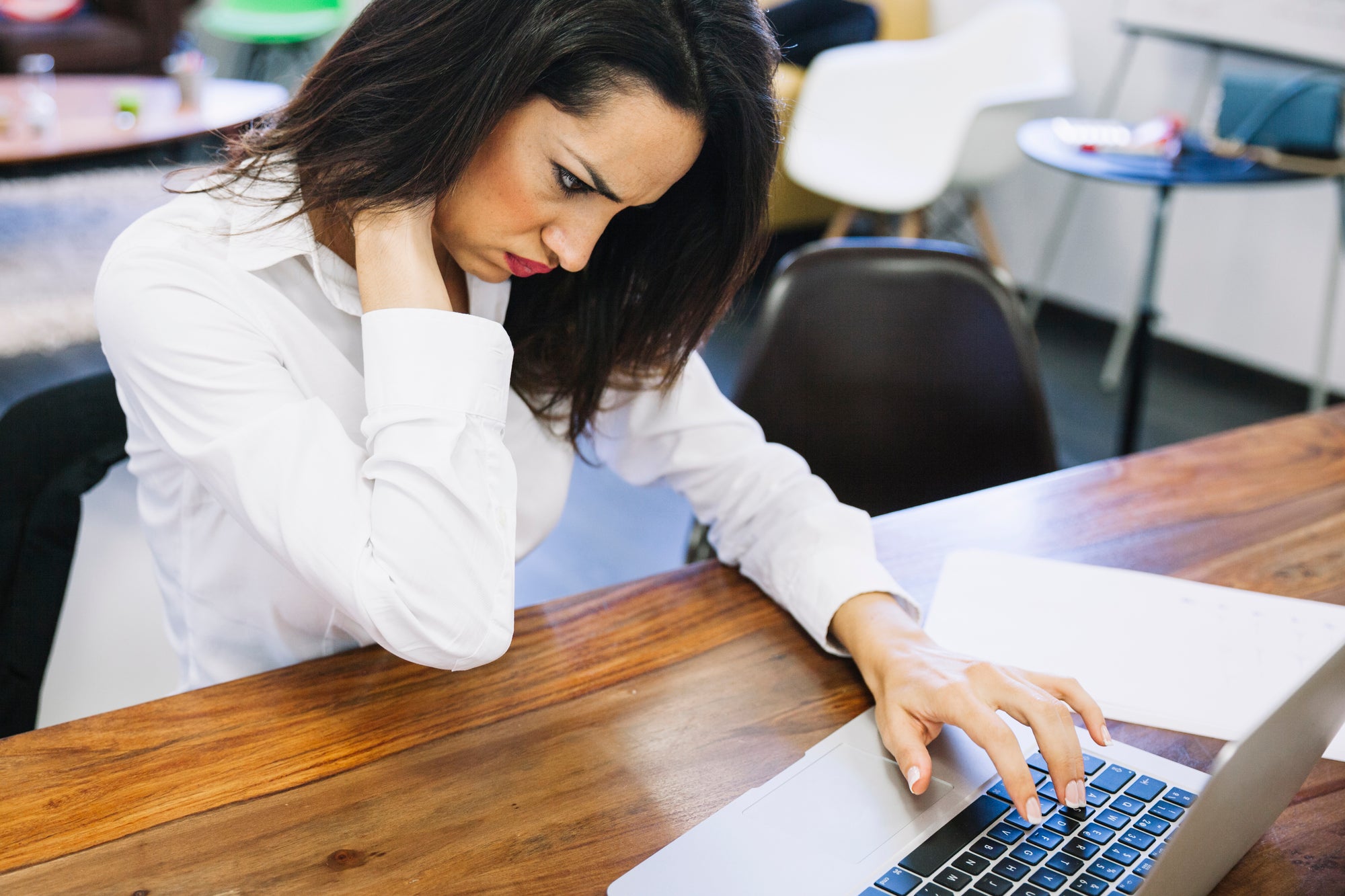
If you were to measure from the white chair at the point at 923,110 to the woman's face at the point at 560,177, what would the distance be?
2.97 meters

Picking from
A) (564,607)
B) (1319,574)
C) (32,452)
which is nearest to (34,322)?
(32,452)

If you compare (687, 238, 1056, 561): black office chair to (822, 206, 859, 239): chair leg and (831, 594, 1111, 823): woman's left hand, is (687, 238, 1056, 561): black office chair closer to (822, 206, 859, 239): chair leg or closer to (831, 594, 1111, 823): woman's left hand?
(831, 594, 1111, 823): woman's left hand

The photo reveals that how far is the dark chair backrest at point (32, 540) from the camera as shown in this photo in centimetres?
99

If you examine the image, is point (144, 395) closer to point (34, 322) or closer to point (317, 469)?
point (317, 469)

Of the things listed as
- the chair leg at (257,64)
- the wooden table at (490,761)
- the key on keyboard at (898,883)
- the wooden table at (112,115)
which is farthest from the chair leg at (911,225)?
the chair leg at (257,64)

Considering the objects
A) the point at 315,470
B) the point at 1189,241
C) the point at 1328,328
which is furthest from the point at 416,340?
the point at 1189,241

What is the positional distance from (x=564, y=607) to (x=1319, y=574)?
681mm

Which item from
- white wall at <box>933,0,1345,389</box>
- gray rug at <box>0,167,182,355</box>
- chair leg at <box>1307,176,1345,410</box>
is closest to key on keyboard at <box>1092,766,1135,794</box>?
chair leg at <box>1307,176,1345,410</box>

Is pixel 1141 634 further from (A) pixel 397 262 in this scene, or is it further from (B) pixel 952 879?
(A) pixel 397 262

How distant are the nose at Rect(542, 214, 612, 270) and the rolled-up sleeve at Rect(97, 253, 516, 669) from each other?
88 mm

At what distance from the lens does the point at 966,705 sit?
79 cm

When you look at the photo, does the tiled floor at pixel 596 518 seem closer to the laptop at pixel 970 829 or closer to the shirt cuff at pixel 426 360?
the shirt cuff at pixel 426 360

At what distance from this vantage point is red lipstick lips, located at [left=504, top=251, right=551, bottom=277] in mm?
962

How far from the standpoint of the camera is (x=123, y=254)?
0.89 metres
